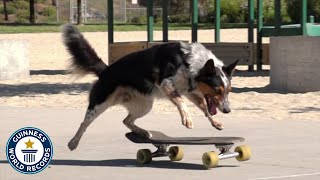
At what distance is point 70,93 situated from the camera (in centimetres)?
2086

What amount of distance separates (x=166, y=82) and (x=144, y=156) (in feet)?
3.02

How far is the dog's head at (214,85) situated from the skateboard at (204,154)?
394 mm

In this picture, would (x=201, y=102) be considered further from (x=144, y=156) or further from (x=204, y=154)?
(x=144, y=156)

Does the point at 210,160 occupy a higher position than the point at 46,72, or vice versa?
the point at 46,72

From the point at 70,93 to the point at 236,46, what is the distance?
6654 millimetres

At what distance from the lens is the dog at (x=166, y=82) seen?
395 inches

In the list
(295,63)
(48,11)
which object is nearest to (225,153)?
(295,63)

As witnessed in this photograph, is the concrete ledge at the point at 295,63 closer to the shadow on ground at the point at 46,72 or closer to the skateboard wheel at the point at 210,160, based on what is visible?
the shadow on ground at the point at 46,72

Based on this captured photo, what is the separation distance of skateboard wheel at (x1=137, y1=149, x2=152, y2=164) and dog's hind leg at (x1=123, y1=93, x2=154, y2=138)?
36 centimetres

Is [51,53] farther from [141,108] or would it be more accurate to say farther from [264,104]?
[141,108]

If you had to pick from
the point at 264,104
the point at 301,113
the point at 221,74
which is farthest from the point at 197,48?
the point at 264,104

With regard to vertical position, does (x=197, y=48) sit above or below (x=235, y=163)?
above

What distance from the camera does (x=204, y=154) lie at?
998cm

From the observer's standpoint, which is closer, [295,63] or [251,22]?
[295,63]
